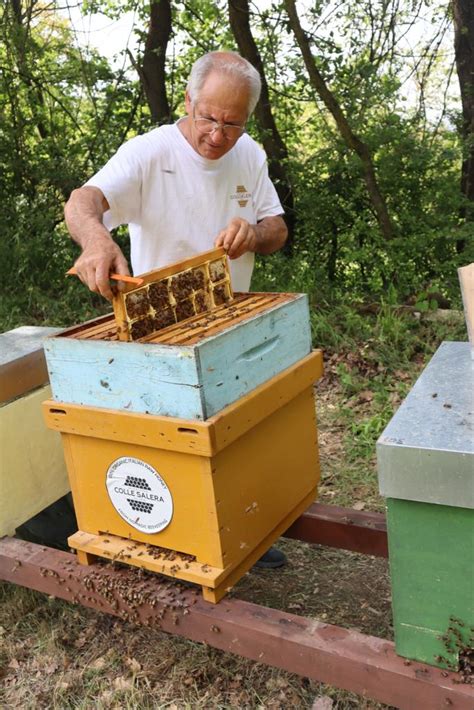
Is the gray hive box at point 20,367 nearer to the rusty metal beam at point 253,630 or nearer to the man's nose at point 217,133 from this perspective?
the rusty metal beam at point 253,630

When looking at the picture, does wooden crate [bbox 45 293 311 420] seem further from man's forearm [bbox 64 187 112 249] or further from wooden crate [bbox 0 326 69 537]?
wooden crate [bbox 0 326 69 537]

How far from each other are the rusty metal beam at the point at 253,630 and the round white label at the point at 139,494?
17 centimetres

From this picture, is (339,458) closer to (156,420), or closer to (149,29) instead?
(156,420)

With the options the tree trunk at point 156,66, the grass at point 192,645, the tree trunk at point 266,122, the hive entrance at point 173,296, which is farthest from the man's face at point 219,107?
the tree trunk at point 156,66

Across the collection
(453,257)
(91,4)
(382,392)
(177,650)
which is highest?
(91,4)

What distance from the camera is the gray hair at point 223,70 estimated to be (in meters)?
1.94

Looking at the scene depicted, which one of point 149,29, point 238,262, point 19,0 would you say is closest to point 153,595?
point 238,262

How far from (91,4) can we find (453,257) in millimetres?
4454

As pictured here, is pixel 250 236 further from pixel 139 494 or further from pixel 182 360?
pixel 139 494

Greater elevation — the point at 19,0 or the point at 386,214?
A: the point at 19,0

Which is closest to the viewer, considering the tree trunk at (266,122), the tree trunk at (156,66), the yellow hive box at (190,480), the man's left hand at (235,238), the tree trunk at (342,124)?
the yellow hive box at (190,480)

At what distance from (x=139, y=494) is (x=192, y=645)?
0.81 m

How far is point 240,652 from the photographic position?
5.18 ft

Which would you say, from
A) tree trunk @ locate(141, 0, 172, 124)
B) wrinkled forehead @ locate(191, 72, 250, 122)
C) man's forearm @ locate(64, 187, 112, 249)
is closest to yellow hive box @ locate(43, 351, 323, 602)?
man's forearm @ locate(64, 187, 112, 249)
